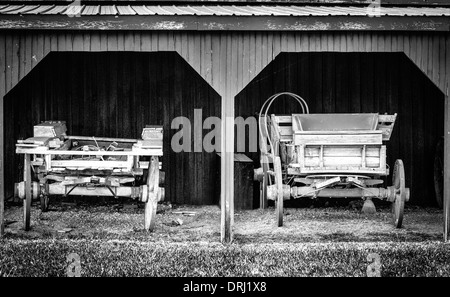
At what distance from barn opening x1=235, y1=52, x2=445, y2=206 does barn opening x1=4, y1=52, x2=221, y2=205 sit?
1206mm

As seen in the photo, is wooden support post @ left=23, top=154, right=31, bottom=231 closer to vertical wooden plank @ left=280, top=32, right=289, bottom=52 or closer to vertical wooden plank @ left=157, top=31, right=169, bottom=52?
vertical wooden plank @ left=157, top=31, right=169, bottom=52

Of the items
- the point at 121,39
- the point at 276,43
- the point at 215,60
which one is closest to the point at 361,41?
the point at 276,43

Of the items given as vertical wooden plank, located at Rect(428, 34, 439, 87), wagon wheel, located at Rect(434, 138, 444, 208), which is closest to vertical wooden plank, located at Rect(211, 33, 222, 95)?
vertical wooden plank, located at Rect(428, 34, 439, 87)

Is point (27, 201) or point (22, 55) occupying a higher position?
point (22, 55)

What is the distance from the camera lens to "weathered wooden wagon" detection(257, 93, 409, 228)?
12.3 m

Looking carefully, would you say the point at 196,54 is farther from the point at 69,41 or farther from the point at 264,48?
the point at 69,41

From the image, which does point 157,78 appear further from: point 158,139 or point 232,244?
point 232,244

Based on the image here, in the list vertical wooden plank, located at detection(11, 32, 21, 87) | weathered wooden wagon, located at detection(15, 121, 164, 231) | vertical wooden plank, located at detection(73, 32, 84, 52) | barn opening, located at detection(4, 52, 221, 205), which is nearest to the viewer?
vertical wooden plank, located at detection(11, 32, 21, 87)

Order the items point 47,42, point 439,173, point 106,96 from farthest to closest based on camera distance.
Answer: point 106,96 → point 439,173 → point 47,42

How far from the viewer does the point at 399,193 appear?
12664mm

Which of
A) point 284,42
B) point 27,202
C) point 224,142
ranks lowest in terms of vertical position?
point 27,202

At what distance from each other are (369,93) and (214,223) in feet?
14.4

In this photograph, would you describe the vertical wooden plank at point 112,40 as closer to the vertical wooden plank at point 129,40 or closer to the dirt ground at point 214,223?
the vertical wooden plank at point 129,40

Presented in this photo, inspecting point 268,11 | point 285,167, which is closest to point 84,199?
point 285,167
